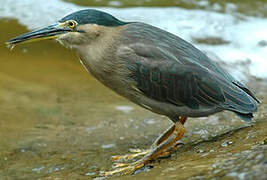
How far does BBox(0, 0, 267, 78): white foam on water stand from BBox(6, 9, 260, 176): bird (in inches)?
177

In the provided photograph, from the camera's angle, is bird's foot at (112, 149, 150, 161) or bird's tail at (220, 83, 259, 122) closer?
bird's tail at (220, 83, 259, 122)

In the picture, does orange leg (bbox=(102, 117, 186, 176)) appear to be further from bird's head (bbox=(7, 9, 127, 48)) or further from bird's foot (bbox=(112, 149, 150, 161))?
bird's head (bbox=(7, 9, 127, 48))

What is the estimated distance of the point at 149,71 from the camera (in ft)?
16.8

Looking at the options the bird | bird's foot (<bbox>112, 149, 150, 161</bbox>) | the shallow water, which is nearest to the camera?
the shallow water

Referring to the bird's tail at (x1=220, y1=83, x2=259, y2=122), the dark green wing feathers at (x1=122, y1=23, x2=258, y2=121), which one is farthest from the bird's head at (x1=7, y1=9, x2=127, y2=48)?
the bird's tail at (x1=220, y1=83, x2=259, y2=122)

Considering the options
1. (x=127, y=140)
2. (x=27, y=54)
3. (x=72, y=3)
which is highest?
(x=72, y=3)

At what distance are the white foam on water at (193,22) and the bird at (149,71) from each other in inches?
177

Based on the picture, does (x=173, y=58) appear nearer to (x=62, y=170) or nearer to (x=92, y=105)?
(x=62, y=170)

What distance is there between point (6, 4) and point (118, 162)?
A: 6.76 m

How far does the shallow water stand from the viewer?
4.24 metres

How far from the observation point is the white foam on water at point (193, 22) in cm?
996

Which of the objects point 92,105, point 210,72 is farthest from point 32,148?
point 210,72

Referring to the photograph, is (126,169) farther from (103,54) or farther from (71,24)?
(71,24)

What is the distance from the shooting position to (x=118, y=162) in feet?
17.7
